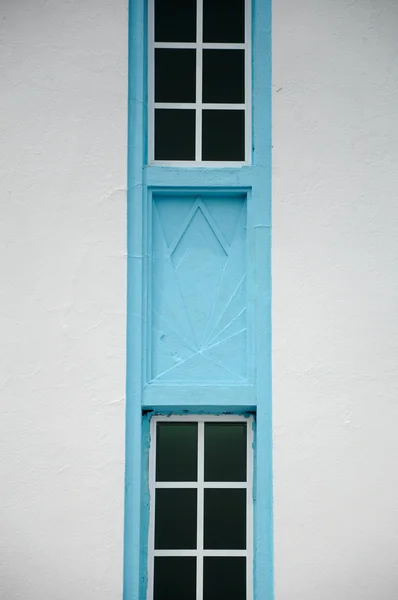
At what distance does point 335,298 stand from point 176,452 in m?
1.53

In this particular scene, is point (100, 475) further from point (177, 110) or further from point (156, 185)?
point (177, 110)

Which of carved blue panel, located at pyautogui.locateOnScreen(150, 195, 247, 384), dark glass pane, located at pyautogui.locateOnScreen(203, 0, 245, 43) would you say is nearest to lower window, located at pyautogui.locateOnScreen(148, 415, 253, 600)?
carved blue panel, located at pyautogui.locateOnScreen(150, 195, 247, 384)

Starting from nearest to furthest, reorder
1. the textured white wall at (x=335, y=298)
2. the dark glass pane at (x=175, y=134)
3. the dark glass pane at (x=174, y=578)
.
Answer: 1. the textured white wall at (x=335, y=298)
2. the dark glass pane at (x=174, y=578)
3. the dark glass pane at (x=175, y=134)

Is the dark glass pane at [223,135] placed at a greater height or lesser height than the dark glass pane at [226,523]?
greater

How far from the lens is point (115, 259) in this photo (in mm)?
4527

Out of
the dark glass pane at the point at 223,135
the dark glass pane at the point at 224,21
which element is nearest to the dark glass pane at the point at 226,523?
the dark glass pane at the point at 223,135

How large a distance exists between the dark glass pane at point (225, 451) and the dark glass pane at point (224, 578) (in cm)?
56

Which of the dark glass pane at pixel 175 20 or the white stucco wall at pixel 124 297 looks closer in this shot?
the white stucco wall at pixel 124 297

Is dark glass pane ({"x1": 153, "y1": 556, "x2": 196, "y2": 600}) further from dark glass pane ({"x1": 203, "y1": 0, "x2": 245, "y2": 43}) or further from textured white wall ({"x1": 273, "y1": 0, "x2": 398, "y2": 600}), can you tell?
dark glass pane ({"x1": 203, "y1": 0, "x2": 245, "y2": 43})

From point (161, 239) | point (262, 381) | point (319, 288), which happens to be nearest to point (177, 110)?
point (161, 239)

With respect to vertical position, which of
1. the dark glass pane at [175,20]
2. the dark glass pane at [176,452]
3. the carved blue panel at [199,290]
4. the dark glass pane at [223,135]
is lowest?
the dark glass pane at [176,452]

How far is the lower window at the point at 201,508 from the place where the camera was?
4.56 m

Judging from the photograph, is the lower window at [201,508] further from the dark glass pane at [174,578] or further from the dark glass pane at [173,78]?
the dark glass pane at [173,78]


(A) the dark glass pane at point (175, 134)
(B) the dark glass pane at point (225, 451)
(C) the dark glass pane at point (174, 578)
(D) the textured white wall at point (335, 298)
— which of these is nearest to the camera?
(D) the textured white wall at point (335, 298)
